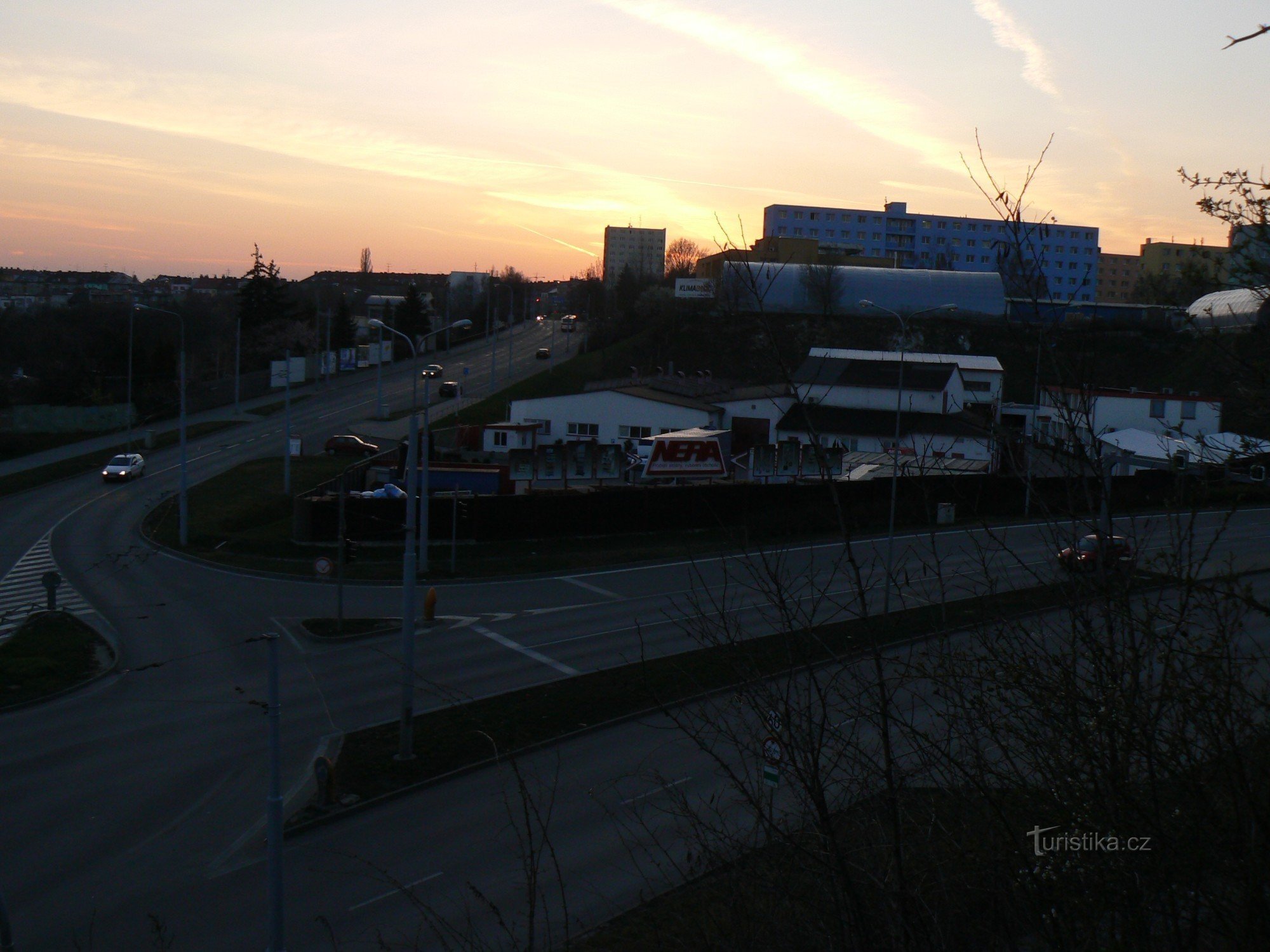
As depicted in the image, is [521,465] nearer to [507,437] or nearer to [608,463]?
[608,463]

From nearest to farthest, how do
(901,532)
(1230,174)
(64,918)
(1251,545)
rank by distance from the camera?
(1230,174), (64,918), (1251,545), (901,532)

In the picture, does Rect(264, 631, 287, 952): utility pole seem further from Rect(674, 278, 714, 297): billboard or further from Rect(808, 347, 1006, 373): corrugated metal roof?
Rect(674, 278, 714, 297): billboard

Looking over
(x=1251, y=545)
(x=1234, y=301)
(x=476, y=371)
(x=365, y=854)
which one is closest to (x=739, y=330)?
(x=476, y=371)

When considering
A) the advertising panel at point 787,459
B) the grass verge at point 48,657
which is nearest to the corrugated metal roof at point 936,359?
the advertising panel at point 787,459

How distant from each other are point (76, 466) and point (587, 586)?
26300 mm

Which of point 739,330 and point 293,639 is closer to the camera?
point 293,639

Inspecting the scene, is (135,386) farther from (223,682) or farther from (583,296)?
(583,296)

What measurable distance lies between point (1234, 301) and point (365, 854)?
9.36m

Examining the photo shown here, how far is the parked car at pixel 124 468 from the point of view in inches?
1395

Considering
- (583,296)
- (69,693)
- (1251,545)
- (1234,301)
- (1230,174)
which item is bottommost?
(69,693)

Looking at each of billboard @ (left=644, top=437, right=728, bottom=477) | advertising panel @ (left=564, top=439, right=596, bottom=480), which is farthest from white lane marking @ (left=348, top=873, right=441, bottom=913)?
Answer: billboard @ (left=644, top=437, right=728, bottom=477)

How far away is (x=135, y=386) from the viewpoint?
165ft

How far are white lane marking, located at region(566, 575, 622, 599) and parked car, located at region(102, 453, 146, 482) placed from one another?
2110cm

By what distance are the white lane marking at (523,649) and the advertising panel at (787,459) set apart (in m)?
16.3
